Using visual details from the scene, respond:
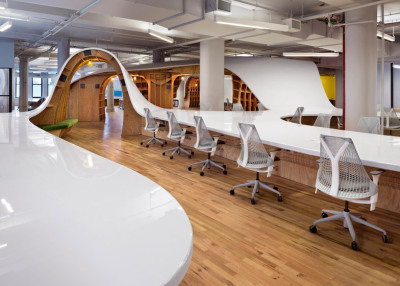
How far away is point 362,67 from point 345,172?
5435 millimetres

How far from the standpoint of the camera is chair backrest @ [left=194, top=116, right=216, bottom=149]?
5238 mm

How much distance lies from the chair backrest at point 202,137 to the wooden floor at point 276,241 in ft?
1.85

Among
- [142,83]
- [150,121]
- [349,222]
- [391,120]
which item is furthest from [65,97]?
[349,222]

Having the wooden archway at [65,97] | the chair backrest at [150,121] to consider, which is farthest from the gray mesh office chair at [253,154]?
the wooden archway at [65,97]

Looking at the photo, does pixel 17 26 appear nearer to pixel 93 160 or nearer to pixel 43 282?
pixel 93 160

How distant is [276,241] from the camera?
2.99 m

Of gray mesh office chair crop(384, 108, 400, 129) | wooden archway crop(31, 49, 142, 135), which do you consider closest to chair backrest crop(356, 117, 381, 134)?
gray mesh office chair crop(384, 108, 400, 129)

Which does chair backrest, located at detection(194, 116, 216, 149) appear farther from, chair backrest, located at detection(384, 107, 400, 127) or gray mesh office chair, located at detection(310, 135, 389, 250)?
chair backrest, located at detection(384, 107, 400, 127)

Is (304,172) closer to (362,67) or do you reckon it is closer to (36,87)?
(362,67)

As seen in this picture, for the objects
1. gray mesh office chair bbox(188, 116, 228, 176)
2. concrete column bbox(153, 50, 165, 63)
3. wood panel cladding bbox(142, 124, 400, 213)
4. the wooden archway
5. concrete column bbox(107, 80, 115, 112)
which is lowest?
wood panel cladding bbox(142, 124, 400, 213)

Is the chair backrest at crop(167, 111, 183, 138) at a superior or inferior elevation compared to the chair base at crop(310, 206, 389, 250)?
superior

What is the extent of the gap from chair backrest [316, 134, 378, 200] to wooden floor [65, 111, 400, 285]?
504 mm

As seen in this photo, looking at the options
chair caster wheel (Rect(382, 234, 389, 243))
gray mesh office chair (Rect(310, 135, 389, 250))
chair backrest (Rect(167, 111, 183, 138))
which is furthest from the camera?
chair backrest (Rect(167, 111, 183, 138))

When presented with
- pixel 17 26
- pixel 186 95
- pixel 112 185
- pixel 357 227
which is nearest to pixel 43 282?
pixel 112 185
